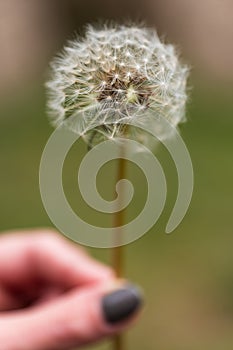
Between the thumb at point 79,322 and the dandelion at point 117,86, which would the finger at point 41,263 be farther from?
the dandelion at point 117,86

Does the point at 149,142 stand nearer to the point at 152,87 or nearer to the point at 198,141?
the point at 152,87

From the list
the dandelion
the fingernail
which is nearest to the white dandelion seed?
the dandelion

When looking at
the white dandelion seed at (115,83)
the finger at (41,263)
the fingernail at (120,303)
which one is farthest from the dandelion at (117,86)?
the finger at (41,263)

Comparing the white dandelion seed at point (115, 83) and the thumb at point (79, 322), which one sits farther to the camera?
A: the thumb at point (79, 322)

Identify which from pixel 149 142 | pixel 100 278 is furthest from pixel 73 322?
pixel 149 142

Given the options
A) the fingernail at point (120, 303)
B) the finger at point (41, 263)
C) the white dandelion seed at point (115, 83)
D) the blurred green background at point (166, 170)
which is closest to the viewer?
the white dandelion seed at point (115, 83)

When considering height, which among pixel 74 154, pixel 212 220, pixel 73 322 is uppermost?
pixel 74 154

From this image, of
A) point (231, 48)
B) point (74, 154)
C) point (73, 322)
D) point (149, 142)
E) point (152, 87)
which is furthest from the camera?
point (231, 48)
